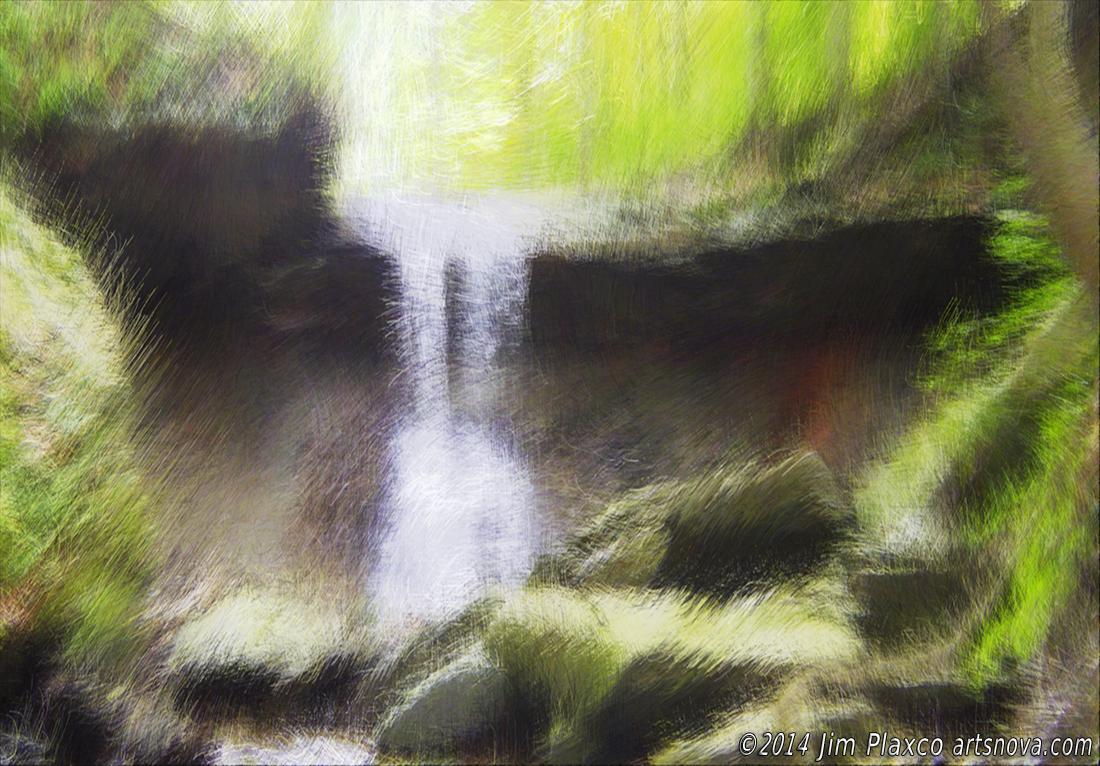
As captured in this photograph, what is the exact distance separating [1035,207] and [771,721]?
592 mm

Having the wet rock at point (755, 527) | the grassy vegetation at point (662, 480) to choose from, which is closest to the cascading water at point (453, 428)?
the grassy vegetation at point (662, 480)

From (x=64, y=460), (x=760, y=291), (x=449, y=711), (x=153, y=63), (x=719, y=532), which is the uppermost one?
(x=153, y=63)

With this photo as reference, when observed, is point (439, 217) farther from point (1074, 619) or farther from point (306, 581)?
point (1074, 619)

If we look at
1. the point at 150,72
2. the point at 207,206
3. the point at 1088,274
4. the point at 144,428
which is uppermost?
the point at 150,72

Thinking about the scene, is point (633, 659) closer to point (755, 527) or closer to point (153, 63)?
point (755, 527)

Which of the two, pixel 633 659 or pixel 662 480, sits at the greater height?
pixel 662 480

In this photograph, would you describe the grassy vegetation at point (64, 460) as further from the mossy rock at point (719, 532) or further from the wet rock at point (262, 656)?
the mossy rock at point (719, 532)

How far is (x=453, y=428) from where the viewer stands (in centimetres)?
73

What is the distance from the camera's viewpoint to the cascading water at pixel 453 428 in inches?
28.6

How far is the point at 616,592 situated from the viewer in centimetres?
74

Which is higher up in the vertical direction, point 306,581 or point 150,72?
point 150,72

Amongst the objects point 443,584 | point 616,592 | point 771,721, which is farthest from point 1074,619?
point 443,584

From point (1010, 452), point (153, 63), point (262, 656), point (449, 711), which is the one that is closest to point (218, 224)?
point (153, 63)

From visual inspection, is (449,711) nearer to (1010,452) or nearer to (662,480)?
(662,480)
